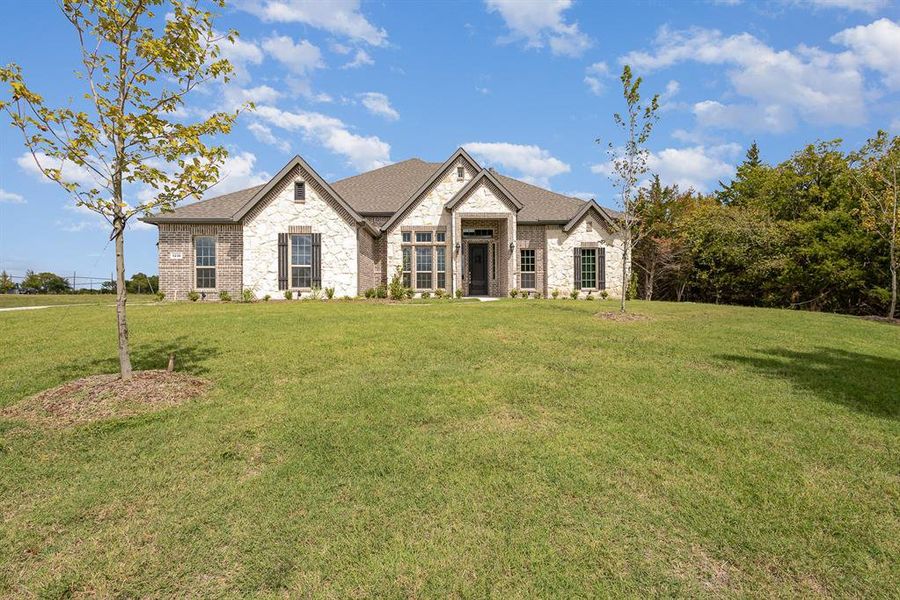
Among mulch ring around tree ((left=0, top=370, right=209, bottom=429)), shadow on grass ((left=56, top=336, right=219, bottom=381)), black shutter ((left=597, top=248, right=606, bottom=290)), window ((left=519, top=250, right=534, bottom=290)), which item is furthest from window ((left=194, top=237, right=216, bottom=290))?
black shutter ((left=597, top=248, right=606, bottom=290))

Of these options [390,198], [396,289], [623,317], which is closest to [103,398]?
[623,317]

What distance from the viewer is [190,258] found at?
800 inches

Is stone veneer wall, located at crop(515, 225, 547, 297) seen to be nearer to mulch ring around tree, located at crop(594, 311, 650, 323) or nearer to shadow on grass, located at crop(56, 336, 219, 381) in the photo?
mulch ring around tree, located at crop(594, 311, 650, 323)

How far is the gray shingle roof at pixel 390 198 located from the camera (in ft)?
69.0

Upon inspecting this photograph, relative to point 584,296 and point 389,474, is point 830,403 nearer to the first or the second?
point 389,474

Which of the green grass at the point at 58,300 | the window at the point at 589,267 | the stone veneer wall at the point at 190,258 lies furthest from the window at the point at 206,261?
the window at the point at 589,267

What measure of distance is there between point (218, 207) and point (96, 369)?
15.9 m

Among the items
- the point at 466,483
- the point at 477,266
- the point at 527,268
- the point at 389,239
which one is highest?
the point at 389,239

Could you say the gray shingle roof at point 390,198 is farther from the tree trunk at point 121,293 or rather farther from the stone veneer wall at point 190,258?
the tree trunk at point 121,293

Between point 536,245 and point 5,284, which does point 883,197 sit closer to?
point 536,245

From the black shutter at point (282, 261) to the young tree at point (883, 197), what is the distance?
2322cm

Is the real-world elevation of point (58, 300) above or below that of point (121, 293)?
below

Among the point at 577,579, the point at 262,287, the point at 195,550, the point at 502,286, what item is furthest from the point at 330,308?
the point at 577,579

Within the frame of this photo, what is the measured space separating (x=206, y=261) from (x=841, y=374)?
22.0 meters
